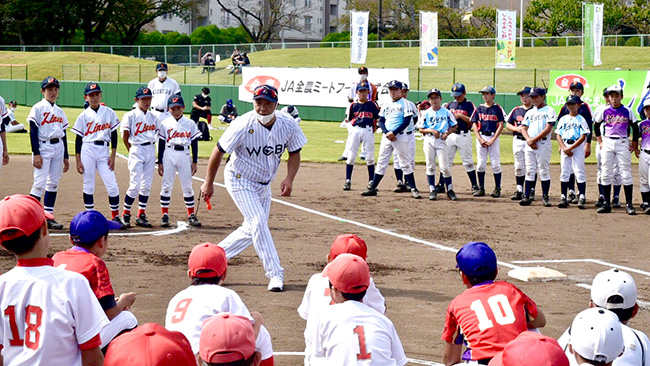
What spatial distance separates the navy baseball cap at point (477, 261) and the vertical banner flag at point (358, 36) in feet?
123

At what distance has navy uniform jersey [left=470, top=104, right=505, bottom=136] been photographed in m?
17.1

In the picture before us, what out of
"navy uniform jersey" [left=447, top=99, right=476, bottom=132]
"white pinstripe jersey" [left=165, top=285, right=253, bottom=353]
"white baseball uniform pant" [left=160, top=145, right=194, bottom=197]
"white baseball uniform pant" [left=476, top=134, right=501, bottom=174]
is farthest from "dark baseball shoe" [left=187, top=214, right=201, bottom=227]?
"white pinstripe jersey" [left=165, top=285, right=253, bottom=353]

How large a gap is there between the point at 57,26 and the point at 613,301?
3022 inches

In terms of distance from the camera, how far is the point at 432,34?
40.8m

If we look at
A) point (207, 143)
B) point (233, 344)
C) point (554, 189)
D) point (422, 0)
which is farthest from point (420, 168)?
point (422, 0)

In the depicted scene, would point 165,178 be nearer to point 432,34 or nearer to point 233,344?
point 233,344

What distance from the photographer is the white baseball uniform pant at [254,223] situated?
919 cm

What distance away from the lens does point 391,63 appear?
60.1 m

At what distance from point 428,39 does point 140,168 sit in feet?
96.5

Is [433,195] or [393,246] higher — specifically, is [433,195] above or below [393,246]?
above

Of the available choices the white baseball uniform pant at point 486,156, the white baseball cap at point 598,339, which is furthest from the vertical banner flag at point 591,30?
the white baseball cap at point 598,339

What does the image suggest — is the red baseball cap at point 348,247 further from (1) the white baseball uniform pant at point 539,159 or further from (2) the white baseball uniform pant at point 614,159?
(1) the white baseball uniform pant at point 539,159

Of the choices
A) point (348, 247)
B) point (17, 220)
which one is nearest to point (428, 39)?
point (348, 247)

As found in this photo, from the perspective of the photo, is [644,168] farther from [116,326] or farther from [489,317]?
[116,326]
